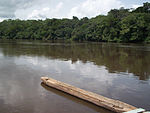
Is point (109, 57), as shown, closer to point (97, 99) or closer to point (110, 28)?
point (97, 99)

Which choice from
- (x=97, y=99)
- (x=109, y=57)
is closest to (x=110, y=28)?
(x=109, y=57)

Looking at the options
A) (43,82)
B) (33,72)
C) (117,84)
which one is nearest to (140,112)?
(117,84)

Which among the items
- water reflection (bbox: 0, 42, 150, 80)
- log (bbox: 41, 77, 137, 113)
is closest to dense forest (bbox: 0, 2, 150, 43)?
water reflection (bbox: 0, 42, 150, 80)

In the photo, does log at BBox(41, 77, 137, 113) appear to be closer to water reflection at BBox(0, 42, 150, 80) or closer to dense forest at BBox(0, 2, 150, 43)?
water reflection at BBox(0, 42, 150, 80)

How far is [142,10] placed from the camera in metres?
54.8

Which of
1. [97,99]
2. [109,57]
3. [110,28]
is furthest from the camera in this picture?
[110,28]

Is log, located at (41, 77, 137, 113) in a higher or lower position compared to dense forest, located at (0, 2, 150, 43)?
lower

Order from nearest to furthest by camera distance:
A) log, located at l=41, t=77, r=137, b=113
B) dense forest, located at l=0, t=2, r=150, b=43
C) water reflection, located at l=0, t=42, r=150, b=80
→ log, located at l=41, t=77, r=137, b=113 < water reflection, located at l=0, t=42, r=150, b=80 < dense forest, located at l=0, t=2, r=150, b=43

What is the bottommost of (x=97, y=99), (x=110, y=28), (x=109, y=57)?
(x=97, y=99)

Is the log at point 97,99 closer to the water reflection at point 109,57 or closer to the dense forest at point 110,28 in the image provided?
the water reflection at point 109,57

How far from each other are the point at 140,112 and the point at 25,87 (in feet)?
20.3

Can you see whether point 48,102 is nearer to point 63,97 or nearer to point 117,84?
point 63,97

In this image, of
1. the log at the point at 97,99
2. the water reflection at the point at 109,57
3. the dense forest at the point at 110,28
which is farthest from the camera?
the dense forest at the point at 110,28

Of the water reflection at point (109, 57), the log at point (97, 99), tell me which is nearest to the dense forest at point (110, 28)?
the water reflection at point (109, 57)
